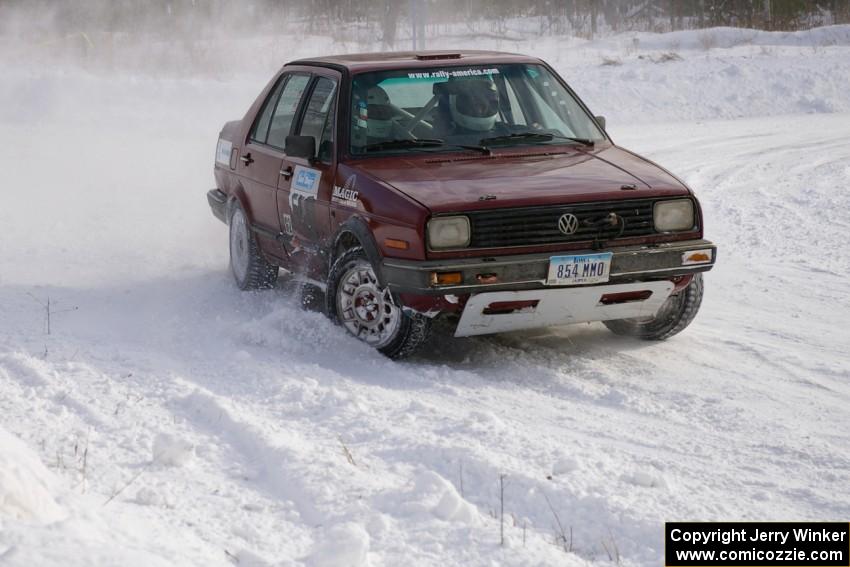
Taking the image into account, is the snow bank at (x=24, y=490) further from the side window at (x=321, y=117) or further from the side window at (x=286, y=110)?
the side window at (x=286, y=110)

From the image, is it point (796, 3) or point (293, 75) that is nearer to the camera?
point (293, 75)

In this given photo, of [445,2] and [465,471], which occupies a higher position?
[445,2]

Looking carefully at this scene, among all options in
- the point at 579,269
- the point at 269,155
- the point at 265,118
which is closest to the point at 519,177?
the point at 579,269

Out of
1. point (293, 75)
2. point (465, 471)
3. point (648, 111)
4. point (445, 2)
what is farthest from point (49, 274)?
point (445, 2)

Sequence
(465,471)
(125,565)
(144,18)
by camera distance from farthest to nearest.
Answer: (144,18) < (465,471) < (125,565)

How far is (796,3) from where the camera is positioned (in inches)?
1437

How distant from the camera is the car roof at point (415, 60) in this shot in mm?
7320

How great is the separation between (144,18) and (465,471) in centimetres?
3337

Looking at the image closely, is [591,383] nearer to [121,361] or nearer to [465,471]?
[465,471]

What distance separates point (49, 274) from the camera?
905 centimetres

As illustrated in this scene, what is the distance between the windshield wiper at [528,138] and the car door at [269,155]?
140 cm

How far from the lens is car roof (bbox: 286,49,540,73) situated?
7320 millimetres

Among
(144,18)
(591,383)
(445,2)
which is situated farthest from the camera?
(445,2)

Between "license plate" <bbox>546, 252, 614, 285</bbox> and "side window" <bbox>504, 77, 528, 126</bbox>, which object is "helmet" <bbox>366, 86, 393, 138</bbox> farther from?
"license plate" <bbox>546, 252, 614, 285</bbox>
